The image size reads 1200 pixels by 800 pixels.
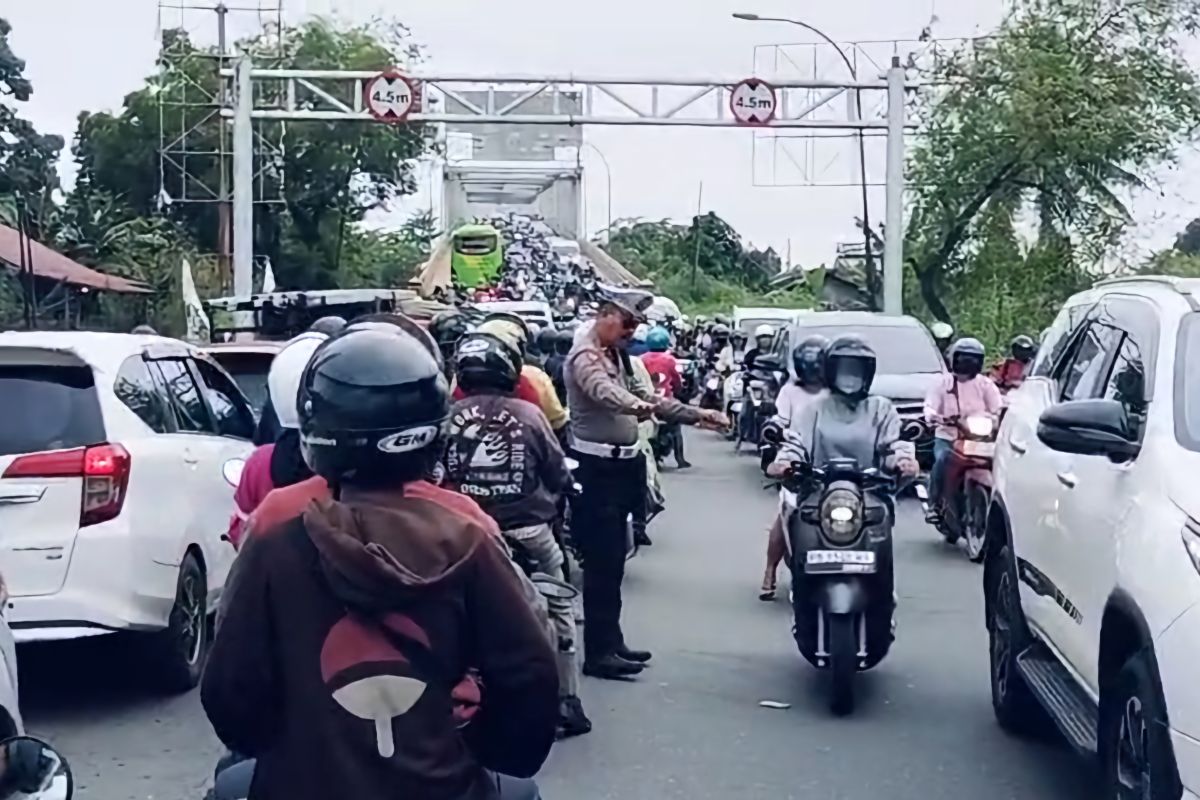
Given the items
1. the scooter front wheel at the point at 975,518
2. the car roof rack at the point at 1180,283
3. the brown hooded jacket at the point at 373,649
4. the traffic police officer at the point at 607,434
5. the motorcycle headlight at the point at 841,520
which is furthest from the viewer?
the scooter front wheel at the point at 975,518

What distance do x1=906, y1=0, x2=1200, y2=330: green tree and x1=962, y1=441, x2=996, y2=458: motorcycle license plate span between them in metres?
18.4

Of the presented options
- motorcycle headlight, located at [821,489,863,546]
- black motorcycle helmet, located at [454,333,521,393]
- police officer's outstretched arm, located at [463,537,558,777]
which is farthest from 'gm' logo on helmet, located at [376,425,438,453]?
motorcycle headlight, located at [821,489,863,546]

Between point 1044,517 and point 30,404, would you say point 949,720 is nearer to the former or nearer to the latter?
point 1044,517

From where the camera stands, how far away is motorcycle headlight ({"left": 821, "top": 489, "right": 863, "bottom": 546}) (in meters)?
8.56

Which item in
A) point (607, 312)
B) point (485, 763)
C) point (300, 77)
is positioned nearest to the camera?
point (485, 763)

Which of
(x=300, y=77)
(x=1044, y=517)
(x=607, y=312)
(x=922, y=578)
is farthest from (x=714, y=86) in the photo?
(x=1044, y=517)

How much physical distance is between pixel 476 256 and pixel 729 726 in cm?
3385

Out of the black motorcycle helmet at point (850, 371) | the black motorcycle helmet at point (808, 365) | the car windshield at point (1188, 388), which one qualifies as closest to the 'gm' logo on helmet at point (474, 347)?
the black motorcycle helmet at point (850, 371)

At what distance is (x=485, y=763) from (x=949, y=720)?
5630 millimetres

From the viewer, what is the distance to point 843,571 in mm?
8461

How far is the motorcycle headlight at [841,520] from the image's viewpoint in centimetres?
856

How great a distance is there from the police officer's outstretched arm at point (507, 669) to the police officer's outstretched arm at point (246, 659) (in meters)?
0.34

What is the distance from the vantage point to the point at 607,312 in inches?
358

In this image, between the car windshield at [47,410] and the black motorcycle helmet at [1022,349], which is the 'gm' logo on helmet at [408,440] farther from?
the black motorcycle helmet at [1022,349]
